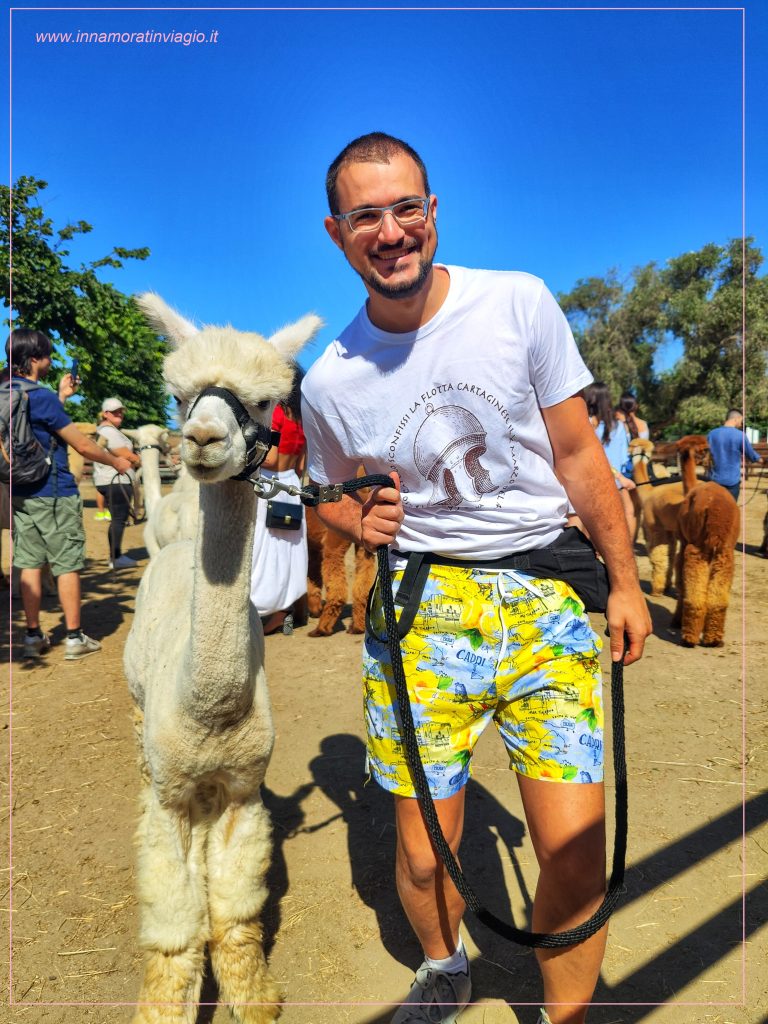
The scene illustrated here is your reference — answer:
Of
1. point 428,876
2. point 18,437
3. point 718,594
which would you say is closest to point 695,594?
point 718,594

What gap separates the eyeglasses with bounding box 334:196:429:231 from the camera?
5.62 feet

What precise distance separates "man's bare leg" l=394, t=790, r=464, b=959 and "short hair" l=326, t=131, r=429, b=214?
5.69 feet

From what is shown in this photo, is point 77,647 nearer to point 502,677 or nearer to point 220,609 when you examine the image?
point 220,609

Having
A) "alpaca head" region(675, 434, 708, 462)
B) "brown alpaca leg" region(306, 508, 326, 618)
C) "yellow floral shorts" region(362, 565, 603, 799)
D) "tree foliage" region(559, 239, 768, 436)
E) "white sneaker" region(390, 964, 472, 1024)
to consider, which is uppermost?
"tree foliage" region(559, 239, 768, 436)

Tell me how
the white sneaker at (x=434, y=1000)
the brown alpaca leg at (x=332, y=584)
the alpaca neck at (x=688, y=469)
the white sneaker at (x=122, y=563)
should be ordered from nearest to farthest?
the white sneaker at (x=434, y=1000) < the brown alpaca leg at (x=332, y=584) < the alpaca neck at (x=688, y=469) < the white sneaker at (x=122, y=563)

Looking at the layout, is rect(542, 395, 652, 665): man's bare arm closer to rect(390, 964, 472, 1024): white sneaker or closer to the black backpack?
rect(390, 964, 472, 1024): white sneaker

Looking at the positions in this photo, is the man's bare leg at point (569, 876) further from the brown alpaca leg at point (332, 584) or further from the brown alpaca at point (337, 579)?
the brown alpaca leg at point (332, 584)

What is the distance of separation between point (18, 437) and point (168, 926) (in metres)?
3.78

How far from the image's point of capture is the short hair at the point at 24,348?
480cm

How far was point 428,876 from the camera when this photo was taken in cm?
187

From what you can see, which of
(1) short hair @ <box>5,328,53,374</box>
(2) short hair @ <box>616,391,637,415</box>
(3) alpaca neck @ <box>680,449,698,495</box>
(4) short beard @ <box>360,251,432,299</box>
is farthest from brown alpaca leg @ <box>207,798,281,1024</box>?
(2) short hair @ <box>616,391,637,415</box>

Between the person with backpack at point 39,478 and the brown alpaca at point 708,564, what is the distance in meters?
4.84

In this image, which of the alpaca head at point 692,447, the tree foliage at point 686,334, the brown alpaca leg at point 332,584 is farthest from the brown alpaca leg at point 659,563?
the tree foliage at point 686,334

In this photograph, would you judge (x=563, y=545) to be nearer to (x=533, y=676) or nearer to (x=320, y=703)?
(x=533, y=676)
